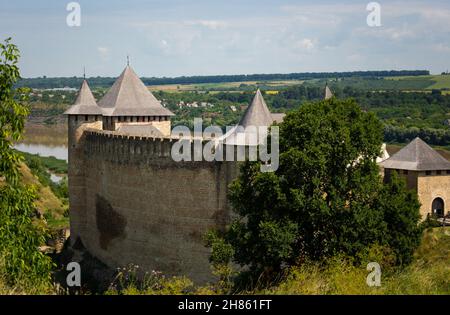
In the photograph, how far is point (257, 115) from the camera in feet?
61.8

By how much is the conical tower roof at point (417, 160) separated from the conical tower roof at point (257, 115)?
11.0 ft

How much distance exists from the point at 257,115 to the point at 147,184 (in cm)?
375

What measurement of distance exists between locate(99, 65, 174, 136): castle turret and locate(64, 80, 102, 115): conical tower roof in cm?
69

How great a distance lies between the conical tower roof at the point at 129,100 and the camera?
2403 cm

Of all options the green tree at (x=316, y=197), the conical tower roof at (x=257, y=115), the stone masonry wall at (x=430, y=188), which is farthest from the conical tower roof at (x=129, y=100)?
the green tree at (x=316, y=197)

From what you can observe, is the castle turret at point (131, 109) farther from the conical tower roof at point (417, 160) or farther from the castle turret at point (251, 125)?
the conical tower roof at point (417, 160)

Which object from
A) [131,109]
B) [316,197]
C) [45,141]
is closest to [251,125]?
[316,197]

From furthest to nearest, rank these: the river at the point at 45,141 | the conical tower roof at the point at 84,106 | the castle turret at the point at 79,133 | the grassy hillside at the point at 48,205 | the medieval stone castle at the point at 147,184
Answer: the river at the point at 45,141, the grassy hillside at the point at 48,205, the castle turret at the point at 79,133, the conical tower roof at the point at 84,106, the medieval stone castle at the point at 147,184

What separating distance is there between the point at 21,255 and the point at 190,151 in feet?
31.0

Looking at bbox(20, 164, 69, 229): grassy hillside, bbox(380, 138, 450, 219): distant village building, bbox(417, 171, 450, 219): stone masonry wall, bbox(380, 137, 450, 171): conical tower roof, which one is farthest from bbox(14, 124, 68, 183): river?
bbox(417, 171, 450, 219): stone masonry wall

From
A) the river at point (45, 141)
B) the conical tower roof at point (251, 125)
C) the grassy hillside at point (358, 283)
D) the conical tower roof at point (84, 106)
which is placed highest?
the conical tower roof at point (84, 106)
